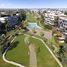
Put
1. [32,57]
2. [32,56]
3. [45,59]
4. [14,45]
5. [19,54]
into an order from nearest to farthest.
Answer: [45,59], [32,57], [32,56], [19,54], [14,45]

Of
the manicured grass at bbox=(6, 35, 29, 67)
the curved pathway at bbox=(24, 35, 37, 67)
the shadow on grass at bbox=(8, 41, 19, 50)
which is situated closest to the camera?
the curved pathway at bbox=(24, 35, 37, 67)

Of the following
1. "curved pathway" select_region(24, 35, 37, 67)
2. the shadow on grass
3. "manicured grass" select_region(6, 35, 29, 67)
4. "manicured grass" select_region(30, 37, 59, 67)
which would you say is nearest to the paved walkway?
"curved pathway" select_region(24, 35, 37, 67)

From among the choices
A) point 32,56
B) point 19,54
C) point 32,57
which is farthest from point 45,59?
point 19,54

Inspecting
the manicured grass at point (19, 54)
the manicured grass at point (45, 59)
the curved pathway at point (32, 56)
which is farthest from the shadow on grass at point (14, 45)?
the manicured grass at point (45, 59)

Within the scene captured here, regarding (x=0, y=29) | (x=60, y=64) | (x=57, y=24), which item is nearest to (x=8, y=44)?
(x=60, y=64)

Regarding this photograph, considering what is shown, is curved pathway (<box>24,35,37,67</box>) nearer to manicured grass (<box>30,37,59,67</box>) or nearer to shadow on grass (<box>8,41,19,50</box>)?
manicured grass (<box>30,37,59,67</box>)

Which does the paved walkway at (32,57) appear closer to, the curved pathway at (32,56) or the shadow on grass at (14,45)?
the curved pathway at (32,56)

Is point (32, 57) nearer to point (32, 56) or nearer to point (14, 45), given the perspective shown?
point (32, 56)

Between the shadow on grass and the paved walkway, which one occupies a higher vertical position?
the paved walkway

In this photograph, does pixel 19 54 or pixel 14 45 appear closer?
pixel 19 54

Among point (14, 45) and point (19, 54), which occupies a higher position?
point (19, 54)

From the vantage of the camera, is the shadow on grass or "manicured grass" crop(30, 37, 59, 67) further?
the shadow on grass

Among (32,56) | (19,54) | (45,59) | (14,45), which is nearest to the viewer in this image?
(45,59)
